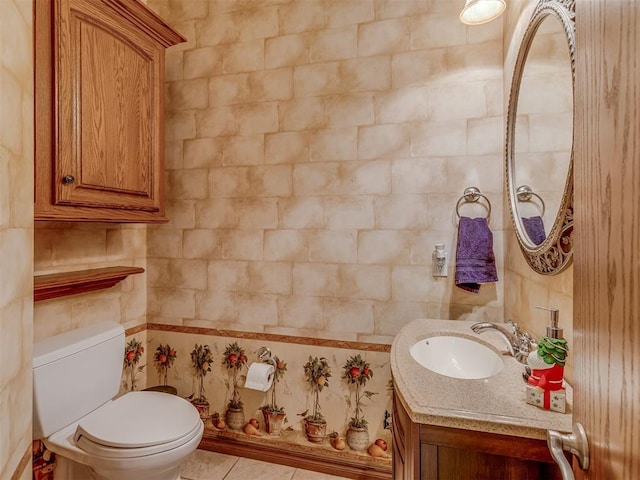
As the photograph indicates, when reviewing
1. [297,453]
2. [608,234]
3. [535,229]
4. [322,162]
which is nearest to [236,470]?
[297,453]

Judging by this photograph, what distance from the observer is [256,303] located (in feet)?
6.88

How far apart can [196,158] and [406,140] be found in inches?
50.1

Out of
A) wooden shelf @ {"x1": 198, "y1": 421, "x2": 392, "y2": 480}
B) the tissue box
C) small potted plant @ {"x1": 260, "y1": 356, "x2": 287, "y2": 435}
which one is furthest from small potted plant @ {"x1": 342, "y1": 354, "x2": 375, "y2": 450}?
the tissue box

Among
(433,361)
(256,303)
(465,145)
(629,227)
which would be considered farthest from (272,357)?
(629,227)

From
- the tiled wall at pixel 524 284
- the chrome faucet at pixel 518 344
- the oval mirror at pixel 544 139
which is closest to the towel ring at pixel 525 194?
the oval mirror at pixel 544 139

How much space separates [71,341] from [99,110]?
1029mm

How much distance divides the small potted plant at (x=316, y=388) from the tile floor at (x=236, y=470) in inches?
7.3

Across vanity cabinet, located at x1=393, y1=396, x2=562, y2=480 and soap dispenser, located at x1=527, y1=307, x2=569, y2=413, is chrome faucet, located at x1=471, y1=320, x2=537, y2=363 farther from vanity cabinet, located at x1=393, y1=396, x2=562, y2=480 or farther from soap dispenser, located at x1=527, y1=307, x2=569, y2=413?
vanity cabinet, located at x1=393, y1=396, x2=562, y2=480

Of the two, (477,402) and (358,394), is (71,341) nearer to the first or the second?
(358,394)

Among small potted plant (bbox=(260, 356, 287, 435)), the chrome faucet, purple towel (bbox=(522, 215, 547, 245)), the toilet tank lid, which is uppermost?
purple towel (bbox=(522, 215, 547, 245))

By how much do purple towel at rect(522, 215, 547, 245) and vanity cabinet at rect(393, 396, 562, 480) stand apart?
0.66 meters

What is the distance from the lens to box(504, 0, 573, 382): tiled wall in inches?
42.8

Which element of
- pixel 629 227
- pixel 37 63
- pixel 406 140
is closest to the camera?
pixel 629 227

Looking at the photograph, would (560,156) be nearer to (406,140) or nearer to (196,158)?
(406,140)
